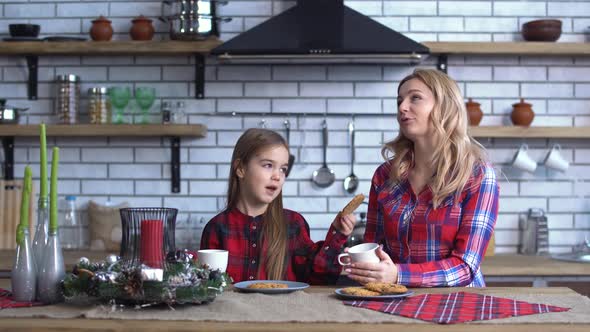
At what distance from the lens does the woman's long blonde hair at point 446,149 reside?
2.76 meters

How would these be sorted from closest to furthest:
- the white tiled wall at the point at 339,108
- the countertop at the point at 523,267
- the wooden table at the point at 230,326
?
the wooden table at the point at 230,326, the countertop at the point at 523,267, the white tiled wall at the point at 339,108

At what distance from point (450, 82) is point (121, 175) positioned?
2317 millimetres

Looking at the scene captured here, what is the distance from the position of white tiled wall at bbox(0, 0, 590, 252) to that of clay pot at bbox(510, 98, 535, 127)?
0.16 m

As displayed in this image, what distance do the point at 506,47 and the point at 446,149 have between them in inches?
69.8

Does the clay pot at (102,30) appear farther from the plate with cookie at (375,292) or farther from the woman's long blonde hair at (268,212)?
the plate with cookie at (375,292)

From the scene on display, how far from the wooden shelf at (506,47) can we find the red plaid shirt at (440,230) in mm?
1669

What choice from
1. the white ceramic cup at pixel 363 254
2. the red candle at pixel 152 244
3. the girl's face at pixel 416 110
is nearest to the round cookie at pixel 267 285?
the white ceramic cup at pixel 363 254

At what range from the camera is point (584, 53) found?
4.46 m

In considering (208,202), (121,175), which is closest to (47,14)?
(121,175)

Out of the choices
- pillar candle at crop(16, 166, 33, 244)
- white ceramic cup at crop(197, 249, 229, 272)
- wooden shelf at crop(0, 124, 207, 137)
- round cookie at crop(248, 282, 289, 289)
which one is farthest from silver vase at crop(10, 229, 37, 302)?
wooden shelf at crop(0, 124, 207, 137)

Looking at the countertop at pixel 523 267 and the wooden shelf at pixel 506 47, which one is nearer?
the countertop at pixel 523 267

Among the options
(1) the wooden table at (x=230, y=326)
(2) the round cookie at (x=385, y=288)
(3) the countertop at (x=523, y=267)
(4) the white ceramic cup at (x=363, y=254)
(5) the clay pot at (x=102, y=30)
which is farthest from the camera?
(5) the clay pot at (x=102, y=30)

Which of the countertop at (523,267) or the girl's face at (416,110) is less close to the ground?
the girl's face at (416,110)

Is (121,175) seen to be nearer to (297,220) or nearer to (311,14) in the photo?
(311,14)
